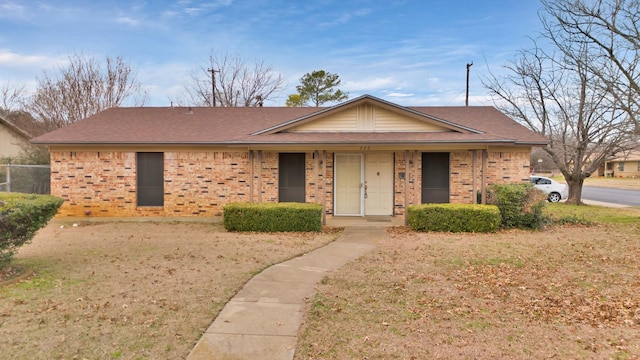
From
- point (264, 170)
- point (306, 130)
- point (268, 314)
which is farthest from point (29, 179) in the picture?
point (268, 314)

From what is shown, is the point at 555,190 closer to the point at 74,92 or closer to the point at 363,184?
the point at 363,184

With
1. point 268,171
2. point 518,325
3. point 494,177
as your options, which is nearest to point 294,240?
point 268,171

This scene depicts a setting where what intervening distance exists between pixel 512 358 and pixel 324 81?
99.9 ft

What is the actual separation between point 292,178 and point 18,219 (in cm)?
774

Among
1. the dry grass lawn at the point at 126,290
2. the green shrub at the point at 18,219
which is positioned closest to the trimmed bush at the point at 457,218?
the dry grass lawn at the point at 126,290

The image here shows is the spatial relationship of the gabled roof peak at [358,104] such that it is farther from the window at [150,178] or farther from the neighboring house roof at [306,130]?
the window at [150,178]

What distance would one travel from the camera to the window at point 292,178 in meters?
12.3

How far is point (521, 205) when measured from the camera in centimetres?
1045

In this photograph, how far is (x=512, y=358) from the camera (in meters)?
3.44

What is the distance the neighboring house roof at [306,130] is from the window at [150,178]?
638mm

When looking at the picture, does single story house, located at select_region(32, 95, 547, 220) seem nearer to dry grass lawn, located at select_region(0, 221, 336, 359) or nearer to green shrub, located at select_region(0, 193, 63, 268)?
dry grass lawn, located at select_region(0, 221, 336, 359)

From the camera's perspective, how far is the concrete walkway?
353 cm

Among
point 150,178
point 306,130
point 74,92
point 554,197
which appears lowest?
point 554,197

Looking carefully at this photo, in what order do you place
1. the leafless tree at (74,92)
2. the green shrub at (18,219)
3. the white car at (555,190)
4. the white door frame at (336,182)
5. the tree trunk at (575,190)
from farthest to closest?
the leafless tree at (74,92) → the white car at (555,190) → the tree trunk at (575,190) → the white door frame at (336,182) → the green shrub at (18,219)
